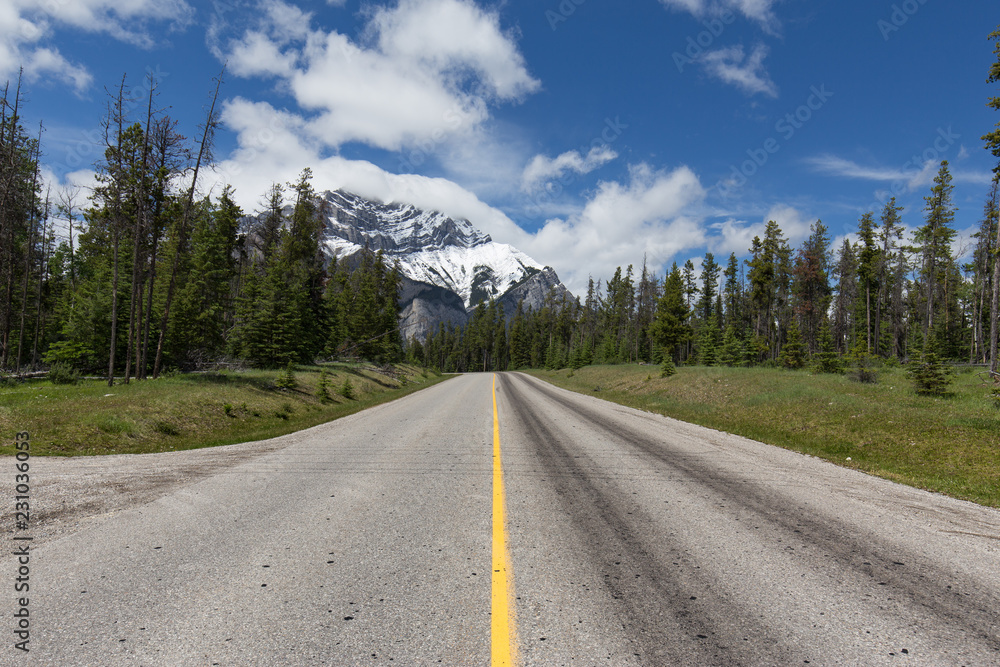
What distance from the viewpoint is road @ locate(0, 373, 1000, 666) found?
268cm

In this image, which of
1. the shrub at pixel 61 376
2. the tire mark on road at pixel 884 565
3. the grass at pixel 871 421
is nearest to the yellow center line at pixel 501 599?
the tire mark on road at pixel 884 565

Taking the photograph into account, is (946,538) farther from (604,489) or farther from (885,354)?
(885,354)

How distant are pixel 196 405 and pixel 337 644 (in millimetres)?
14852

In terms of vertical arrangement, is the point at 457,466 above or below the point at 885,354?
below

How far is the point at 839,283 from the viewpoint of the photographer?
53.2 m

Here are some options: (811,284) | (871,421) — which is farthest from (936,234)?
(871,421)

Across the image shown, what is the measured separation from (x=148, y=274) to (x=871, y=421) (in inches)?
1262

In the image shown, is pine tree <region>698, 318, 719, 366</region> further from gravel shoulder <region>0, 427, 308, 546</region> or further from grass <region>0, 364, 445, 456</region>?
gravel shoulder <region>0, 427, 308, 546</region>

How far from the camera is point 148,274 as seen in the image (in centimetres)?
2227

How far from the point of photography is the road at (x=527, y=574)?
2.68 meters

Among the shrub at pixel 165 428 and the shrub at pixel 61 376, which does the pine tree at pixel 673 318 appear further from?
the shrub at pixel 61 376

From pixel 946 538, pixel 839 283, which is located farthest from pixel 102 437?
pixel 839 283

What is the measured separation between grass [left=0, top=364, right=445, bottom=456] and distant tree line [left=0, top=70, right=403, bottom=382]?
12.3 feet

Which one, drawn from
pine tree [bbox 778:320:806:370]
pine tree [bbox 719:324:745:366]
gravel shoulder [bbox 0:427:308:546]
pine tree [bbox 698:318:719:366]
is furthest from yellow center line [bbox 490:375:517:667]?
pine tree [bbox 698:318:719:366]
